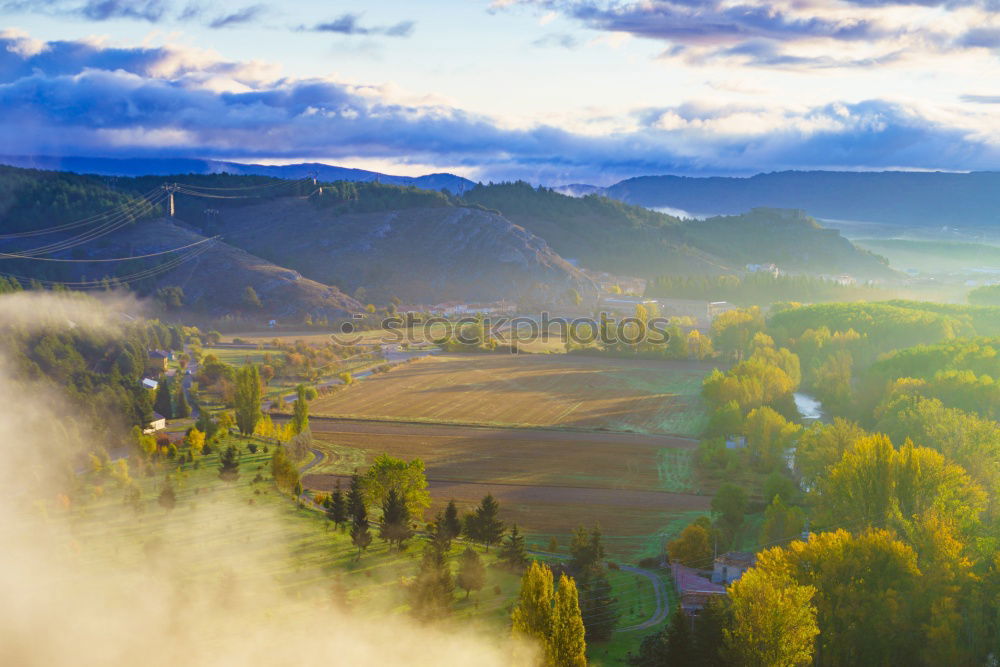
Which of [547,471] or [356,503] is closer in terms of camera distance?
[356,503]

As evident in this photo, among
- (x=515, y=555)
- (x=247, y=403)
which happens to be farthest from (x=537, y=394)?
(x=515, y=555)

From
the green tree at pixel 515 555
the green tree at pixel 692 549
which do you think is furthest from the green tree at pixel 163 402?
the green tree at pixel 692 549

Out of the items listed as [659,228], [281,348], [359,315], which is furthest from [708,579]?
[659,228]

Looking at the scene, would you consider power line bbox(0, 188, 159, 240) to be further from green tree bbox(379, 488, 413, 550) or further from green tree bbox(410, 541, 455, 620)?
green tree bbox(410, 541, 455, 620)

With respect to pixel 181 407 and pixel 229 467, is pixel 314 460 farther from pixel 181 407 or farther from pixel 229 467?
pixel 181 407

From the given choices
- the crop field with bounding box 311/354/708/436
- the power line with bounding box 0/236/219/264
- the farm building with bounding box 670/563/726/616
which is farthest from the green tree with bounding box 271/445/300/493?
the power line with bounding box 0/236/219/264

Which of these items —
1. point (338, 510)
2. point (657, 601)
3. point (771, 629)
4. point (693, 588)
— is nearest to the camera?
point (771, 629)

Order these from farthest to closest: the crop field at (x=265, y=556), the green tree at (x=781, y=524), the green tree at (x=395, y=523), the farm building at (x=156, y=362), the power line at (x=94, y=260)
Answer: the power line at (x=94, y=260), the farm building at (x=156, y=362), the green tree at (x=395, y=523), the green tree at (x=781, y=524), the crop field at (x=265, y=556)

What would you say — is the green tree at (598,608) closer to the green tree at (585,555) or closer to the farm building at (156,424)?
the green tree at (585,555)
